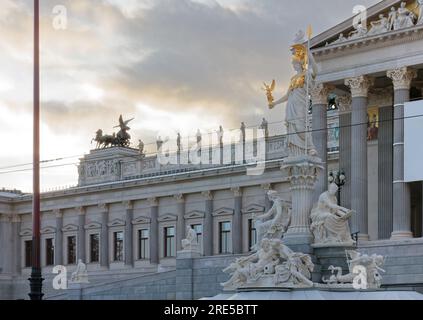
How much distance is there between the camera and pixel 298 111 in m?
31.9

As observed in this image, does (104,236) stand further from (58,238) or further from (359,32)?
(359,32)

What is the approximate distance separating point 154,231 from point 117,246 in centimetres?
497

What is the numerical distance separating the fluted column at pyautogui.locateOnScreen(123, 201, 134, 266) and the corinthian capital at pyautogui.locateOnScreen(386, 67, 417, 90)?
36.4 m

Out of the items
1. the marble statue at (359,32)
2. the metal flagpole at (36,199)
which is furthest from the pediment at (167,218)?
the metal flagpole at (36,199)

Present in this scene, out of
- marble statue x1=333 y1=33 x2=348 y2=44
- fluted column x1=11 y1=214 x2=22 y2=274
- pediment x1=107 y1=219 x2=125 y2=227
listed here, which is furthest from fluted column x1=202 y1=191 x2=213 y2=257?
marble statue x1=333 y1=33 x2=348 y2=44

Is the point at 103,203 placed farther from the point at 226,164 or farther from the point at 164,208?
the point at 226,164

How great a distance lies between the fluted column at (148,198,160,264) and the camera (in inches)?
3388

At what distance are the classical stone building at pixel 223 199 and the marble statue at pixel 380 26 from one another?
117 millimetres

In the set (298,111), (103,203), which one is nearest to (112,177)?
(103,203)

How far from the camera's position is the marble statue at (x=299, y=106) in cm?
3172

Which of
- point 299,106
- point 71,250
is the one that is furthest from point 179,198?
point 299,106

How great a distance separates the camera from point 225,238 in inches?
3287

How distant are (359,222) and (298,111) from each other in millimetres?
26694

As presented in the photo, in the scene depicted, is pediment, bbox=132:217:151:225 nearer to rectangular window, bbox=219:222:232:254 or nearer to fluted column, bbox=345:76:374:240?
rectangular window, bbox=219:222:232:254
